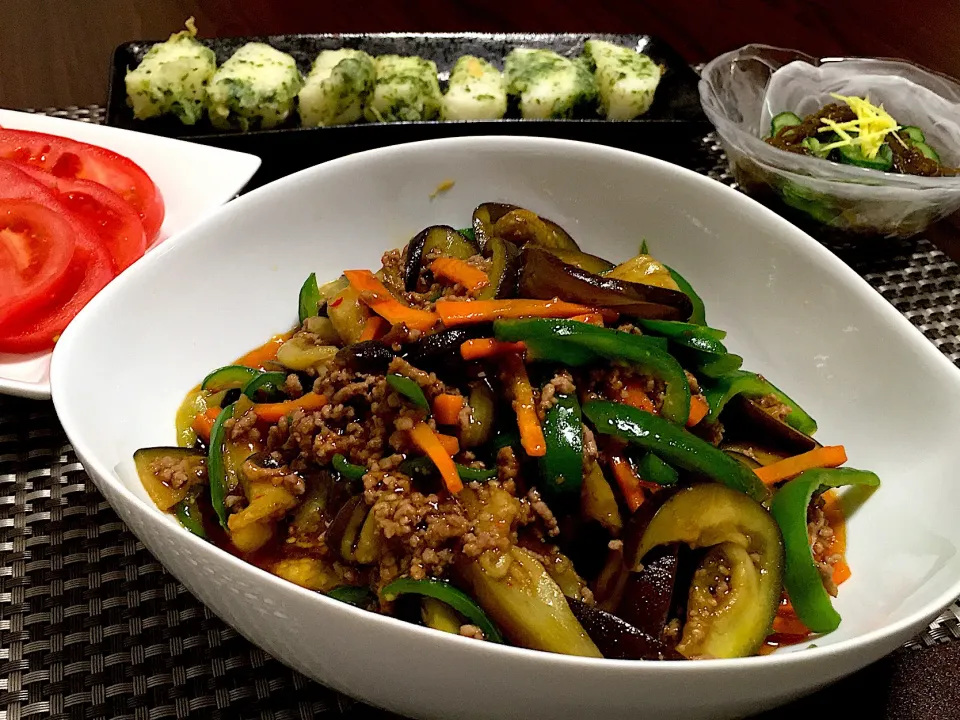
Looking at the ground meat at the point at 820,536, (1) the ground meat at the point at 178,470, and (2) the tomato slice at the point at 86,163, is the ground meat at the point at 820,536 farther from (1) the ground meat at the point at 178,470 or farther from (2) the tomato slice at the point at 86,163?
(2) the tomato slice at the point at 86,163

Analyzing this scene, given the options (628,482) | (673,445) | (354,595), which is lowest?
(354,595)

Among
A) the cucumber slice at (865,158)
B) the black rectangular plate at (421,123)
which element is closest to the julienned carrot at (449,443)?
the black rectangular plate at (421,123)

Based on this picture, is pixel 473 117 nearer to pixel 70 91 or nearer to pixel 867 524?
pixel 70 91

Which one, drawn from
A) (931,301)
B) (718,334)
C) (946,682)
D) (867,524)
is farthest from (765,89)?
(946,682)

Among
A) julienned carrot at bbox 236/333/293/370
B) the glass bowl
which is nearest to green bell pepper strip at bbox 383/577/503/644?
julienned carrot at bbox 236/333/293/370

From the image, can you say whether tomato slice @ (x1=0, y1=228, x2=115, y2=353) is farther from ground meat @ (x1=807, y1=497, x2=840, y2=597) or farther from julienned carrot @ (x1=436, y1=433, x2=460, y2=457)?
ground meat @ (x1=807, y1=497, x2=840, y2=597)

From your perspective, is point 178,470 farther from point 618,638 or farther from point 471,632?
point 618,638

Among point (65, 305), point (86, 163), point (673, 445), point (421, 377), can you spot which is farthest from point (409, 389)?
point (86, 163)
